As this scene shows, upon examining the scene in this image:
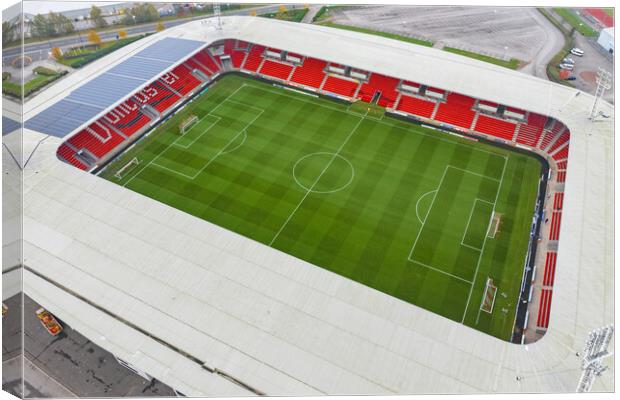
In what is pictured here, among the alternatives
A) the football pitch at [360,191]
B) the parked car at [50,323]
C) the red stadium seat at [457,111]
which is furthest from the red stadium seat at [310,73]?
the parked car at [50,323]

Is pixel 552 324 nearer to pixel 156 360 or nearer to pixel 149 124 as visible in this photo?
pixel 156 360

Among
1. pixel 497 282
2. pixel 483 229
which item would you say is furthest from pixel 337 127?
pixel 497 282

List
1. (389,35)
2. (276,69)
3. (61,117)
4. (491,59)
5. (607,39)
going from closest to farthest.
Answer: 1. (61,117)
2. (276,69)
3. (491,59)
4. (607,39)
5. (389,35)

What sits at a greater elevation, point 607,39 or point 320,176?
point 607,39

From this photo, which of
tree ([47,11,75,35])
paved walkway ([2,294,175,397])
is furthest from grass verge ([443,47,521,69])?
paved walkway ([2,294,175,397])

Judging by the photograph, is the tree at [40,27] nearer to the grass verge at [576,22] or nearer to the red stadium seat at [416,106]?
the red stadium seat at [416,106]

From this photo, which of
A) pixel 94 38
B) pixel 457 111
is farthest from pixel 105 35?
pixel 457 111

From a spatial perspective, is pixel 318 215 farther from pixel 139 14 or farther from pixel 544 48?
pixel 139 14
